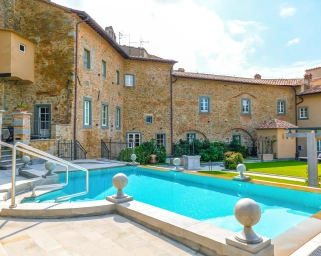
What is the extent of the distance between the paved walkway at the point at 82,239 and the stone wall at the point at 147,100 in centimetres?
1395

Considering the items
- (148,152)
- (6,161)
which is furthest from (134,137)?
(6,161)

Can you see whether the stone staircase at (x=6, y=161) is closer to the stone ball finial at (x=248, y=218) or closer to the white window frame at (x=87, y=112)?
the white window frame at (x=87, y=112)

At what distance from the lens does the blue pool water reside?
5.39 metres

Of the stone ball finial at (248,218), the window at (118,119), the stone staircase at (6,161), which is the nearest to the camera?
the stone ball finial at (248,218)

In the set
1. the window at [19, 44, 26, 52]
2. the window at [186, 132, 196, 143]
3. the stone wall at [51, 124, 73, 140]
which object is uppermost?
the window at [19, 44, 26, 52]

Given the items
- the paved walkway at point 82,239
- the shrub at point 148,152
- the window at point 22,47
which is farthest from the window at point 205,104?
the paved walkway at point 82,239

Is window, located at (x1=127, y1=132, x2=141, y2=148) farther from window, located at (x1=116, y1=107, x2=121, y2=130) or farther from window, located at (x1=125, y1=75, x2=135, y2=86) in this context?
window, located at (x1=125, y1=75, x2=135, y2=86)

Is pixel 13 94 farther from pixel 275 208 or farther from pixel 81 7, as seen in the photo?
pixel 275 208

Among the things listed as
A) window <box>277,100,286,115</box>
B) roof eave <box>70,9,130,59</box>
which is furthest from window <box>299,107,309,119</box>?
roof eave <box>70,9,130,59</box>

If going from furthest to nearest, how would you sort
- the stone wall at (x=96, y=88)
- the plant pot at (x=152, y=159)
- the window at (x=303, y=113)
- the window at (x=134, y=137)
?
the window at (x=303, y=113)
the window at (x=134, y=137)
the plant pot at (x=152, y=159)
the stone wall at (x=96, y=88)

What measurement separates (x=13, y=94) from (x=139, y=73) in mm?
8457

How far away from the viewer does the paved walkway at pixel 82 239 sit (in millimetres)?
2861

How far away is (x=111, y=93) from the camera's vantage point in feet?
52.2

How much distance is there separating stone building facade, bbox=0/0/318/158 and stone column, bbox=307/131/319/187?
33.2 ft
